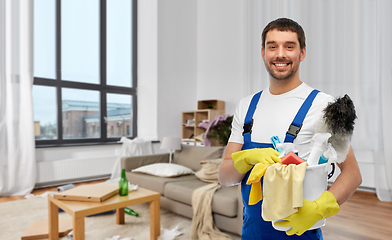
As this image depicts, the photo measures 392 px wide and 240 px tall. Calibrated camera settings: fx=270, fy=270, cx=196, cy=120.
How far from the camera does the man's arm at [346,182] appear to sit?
66cm

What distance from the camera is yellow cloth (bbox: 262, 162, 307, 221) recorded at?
53 centimetres

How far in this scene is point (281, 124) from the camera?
2.49 feet

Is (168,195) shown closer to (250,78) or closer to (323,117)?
(323,117)

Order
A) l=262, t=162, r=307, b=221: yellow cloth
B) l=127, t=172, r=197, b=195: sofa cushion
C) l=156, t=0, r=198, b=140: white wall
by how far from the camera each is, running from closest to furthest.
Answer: l=262, t=162, r=307, b=221: yellow cloth
l=127, t=172, r=197, b=195: sofa cushion
l=156, t=0, r=198, b=140: white wall

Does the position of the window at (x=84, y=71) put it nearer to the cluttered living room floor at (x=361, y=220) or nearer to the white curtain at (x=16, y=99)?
the white curtain at (x=16, y=99)

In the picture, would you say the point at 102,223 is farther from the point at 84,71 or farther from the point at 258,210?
the point at 84,71

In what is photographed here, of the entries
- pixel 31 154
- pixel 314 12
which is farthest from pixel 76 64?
pixel 314 12

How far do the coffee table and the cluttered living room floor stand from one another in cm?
30

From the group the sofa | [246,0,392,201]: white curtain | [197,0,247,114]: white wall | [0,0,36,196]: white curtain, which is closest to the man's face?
the sofa

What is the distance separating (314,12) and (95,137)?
4.18 metres

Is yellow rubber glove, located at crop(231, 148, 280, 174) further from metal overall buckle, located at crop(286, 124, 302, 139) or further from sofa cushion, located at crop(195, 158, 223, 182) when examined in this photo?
sofa cushion, located at crop(195, 158, 223, 182)

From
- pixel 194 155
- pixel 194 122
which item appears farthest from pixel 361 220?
pixel 194 122

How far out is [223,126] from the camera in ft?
15.1

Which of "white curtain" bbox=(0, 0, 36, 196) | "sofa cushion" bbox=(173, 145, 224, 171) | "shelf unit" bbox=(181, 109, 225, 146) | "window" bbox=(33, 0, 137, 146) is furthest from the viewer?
"shelf unit" bbox=(181, 109, 225, 146)
